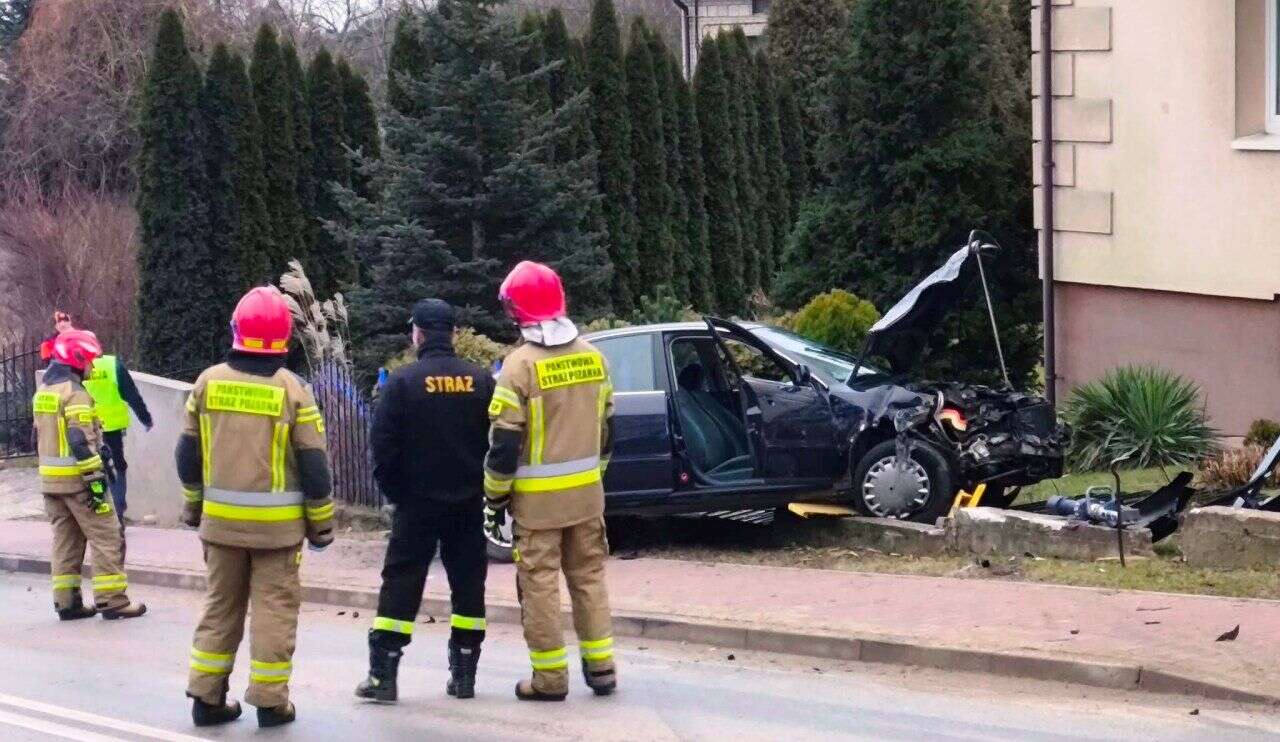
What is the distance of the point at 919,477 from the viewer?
11.6m

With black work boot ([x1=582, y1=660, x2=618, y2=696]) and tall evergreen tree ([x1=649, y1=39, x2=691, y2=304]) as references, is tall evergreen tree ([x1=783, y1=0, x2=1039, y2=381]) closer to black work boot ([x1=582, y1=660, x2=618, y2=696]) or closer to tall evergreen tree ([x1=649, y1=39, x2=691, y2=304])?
tall evergreen tree ([x1=649, y1=39, x2=691, y2=304])

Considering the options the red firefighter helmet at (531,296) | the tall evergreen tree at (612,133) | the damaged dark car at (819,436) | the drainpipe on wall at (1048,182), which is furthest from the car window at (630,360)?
the tall evergreen tree at (612,133)

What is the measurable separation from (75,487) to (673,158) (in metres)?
13.3

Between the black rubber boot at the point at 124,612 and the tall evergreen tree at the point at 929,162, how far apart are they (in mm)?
9007

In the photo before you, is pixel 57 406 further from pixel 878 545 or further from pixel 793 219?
pixel 793 219

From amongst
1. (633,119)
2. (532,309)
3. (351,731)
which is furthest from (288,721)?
(633,119)

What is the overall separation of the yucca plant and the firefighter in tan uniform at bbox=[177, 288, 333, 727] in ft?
25.5

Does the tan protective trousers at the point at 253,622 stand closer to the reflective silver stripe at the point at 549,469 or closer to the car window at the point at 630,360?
the reflective silver stripe at the point at 549,469

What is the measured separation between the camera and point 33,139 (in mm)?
31797

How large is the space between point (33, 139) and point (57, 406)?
22.7 metres

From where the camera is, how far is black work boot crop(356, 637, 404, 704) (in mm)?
7871

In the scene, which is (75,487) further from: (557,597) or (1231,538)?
(1231,538)

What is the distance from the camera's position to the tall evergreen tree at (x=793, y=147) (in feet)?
89.7

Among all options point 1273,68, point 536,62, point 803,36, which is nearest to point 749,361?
point 1273,68
